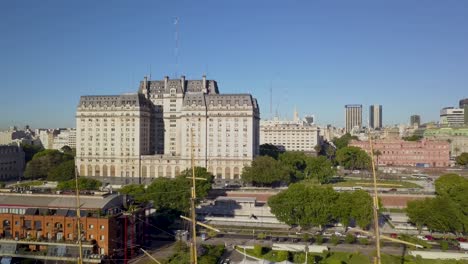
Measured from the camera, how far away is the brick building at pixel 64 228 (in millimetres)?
39625

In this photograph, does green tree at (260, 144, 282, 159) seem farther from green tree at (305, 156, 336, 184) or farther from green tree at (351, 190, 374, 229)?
green tree at (351, 190, 374, 229)

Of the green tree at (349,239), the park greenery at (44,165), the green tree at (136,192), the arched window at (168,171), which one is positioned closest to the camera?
the green tree at (349,239)

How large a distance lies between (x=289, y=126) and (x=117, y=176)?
3461 inches

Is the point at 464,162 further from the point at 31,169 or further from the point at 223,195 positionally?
the point at 31,169

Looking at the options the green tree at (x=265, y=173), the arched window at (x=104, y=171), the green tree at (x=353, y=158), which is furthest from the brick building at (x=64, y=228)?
the green tree at (x=353, y=158)

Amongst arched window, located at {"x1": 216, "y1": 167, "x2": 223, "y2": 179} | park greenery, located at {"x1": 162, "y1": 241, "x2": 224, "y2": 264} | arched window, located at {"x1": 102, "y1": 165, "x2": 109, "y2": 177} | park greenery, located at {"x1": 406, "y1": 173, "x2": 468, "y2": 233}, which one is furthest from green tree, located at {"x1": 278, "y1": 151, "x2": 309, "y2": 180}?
park greenery, located at {"x1": 162, "y1": 241, "x2": 224, "y2": 264}

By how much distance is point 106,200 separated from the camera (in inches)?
1687

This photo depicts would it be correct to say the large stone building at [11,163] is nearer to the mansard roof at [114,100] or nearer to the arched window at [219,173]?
the mansard roof at [114,100]

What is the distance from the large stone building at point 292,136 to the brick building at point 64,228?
432ft

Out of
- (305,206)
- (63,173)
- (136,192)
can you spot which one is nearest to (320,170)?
(305,206)

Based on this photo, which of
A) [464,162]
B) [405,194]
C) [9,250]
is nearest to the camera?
[9,250]

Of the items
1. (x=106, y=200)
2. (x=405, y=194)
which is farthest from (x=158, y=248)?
(x=405, y=194)

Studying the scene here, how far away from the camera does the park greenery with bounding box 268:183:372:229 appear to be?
51.0 m

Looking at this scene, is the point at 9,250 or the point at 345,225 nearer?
the point at 9,250
